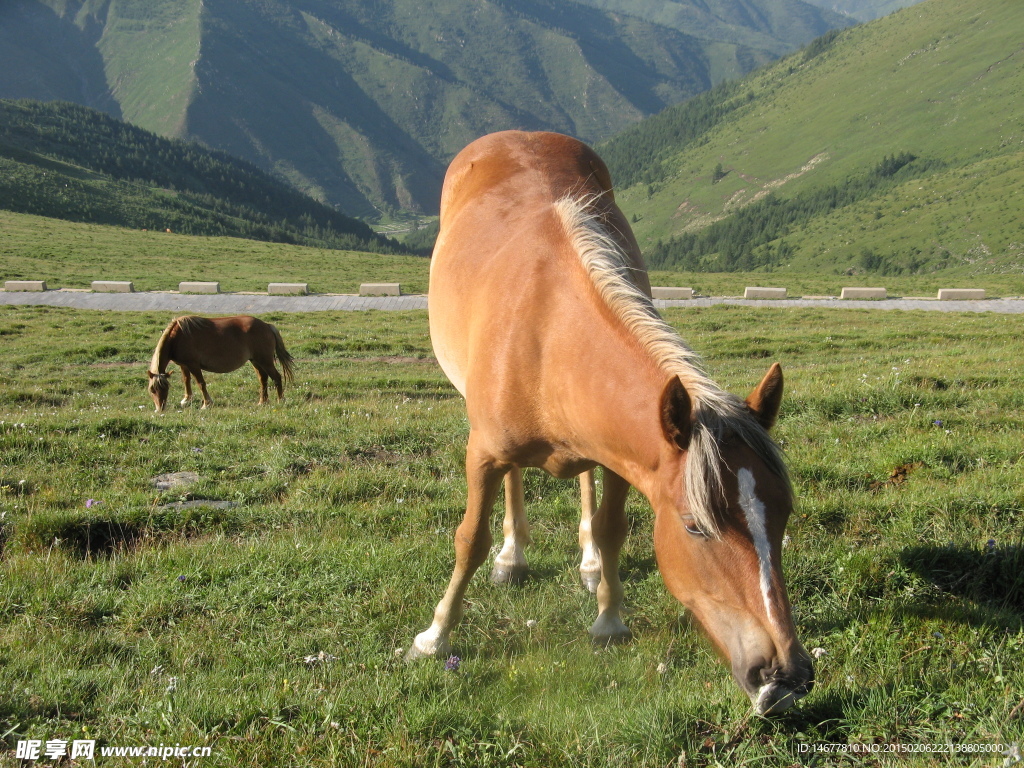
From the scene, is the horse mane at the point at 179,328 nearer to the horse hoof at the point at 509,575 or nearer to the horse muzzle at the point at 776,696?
the horse hoof at the point at 509,575

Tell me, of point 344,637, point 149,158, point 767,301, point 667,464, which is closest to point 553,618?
point 344,637

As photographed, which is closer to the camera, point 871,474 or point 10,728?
point 10,728

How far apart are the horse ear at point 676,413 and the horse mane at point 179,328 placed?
12250 millimetres

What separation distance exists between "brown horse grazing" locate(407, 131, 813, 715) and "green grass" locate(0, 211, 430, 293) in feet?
134

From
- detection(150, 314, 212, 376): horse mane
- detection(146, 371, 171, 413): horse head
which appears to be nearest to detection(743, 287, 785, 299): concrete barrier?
detection(150, 314, 212, 376): horse mane

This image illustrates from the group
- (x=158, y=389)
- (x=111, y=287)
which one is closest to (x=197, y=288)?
(x=111, y=287)

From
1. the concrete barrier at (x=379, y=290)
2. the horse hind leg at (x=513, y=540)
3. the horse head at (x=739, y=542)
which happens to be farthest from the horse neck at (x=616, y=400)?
the concrete barrier at (x=379, y=290)

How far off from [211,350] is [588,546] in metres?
10.9

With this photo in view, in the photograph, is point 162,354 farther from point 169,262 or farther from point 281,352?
point 169,262

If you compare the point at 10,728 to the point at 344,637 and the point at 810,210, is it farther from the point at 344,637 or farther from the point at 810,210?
the point at 810,210

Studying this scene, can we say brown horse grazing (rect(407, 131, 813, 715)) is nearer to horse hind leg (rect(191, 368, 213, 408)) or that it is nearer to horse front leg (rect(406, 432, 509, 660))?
horse front leg (rect(406, 432, 509, 660))

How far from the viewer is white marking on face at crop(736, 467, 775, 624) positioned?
9.48ft

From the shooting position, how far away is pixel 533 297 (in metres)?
4.20

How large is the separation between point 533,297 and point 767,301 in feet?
128
